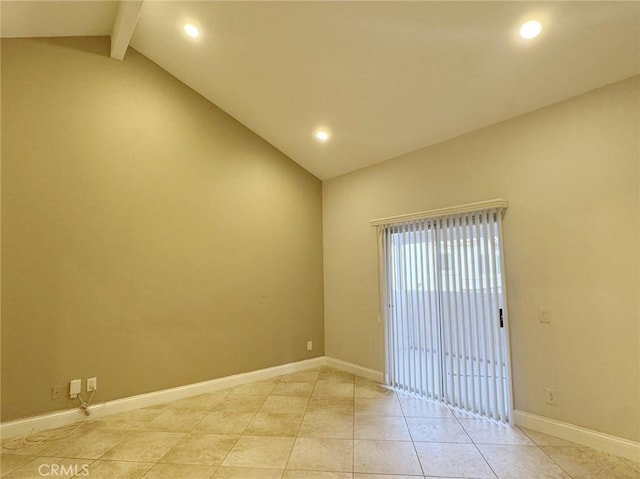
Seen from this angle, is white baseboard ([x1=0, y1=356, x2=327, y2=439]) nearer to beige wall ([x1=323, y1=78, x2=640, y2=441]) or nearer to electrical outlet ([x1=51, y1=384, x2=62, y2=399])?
electrical outlet ([x1=51, y1=384, x2=62, y2=399])

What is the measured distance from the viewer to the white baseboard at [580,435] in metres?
2.53

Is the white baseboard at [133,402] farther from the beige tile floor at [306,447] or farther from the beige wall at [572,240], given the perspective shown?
the beige wall at [572,240]

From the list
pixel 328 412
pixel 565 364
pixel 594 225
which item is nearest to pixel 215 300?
pixel 328 412

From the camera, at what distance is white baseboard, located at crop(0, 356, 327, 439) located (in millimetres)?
2980

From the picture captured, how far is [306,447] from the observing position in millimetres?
2771

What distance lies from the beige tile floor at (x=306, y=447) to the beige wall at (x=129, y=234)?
0.61 metres

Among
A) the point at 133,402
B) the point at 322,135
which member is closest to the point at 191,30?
the point at 322,135

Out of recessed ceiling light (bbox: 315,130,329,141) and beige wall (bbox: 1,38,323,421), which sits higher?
recessed ceiling light (bbox: 315,130,329,141)

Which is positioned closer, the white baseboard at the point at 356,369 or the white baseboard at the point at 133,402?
the white baseboard at the point at 133,402

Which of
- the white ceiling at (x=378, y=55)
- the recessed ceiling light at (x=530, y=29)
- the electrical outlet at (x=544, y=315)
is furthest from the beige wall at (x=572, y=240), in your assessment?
the recessed ceiling light at (x=530, y=29)

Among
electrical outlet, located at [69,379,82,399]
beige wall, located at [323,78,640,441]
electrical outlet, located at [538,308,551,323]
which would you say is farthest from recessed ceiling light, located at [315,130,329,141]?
electrical outlet, located at [69,379,82,399]

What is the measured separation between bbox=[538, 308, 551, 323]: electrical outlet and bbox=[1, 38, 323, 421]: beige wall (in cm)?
316

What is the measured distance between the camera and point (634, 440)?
2518mm

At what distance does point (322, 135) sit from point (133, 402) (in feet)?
12.8
